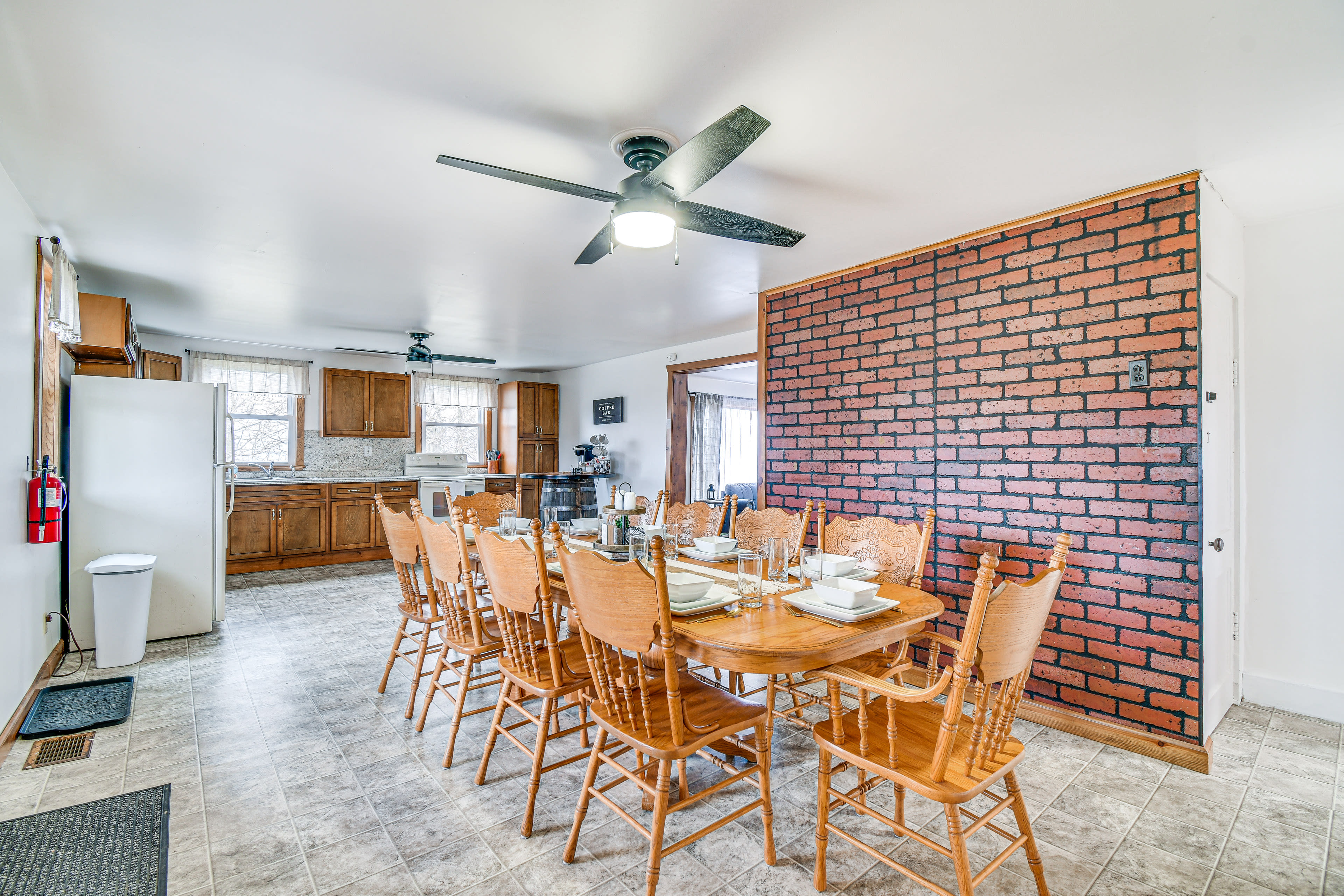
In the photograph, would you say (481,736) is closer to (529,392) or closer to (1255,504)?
(1255,504)

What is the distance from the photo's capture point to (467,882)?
5.48ft

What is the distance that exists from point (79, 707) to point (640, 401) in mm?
4896

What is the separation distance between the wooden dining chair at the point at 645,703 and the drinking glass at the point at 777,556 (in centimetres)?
42

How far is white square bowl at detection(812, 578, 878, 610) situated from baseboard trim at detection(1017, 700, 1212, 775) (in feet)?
5.35

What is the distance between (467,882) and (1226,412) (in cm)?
357

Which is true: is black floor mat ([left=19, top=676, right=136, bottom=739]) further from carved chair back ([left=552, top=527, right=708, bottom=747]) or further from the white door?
the white door

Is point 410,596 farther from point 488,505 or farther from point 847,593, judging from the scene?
point 847,593

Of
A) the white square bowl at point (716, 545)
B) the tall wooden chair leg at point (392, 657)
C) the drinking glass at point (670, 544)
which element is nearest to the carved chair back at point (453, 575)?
the tall wooden chair leg at point (392, 657)

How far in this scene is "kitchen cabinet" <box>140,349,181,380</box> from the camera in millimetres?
5391

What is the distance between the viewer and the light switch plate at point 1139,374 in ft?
8.04

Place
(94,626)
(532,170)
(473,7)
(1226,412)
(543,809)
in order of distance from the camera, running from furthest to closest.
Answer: (94,626)
(1226,412)
(532,170)
(543,809)
(473,7)

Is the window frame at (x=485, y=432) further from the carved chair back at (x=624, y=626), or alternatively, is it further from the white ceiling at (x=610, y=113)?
the carved chair back at (x=624, y=626)

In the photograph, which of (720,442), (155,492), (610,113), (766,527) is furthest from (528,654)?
(720,442)

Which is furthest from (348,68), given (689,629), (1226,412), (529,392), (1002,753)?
(529,392)
